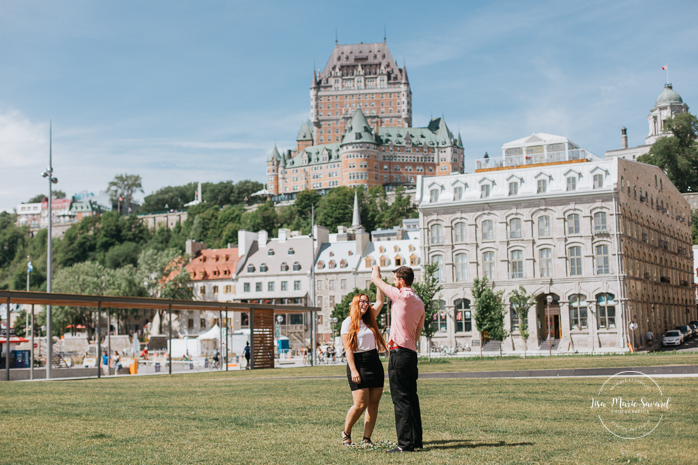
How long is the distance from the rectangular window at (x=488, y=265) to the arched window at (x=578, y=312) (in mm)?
7442

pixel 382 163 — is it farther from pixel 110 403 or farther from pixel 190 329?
pixel 110 403

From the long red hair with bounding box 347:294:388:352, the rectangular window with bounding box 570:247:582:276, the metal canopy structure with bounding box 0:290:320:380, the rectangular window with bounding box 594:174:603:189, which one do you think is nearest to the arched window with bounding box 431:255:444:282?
Answer: the rectangular window with bounding box 570:247:582:276

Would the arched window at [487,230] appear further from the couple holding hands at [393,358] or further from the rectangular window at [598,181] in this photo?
the couple holding hands at [393,358]

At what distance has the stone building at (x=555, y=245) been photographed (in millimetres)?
63000

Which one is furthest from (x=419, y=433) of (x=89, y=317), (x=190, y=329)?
(x=190, y=329)

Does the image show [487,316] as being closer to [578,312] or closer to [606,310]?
[578,312]

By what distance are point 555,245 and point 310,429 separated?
5698cm

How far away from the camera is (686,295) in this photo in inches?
3366

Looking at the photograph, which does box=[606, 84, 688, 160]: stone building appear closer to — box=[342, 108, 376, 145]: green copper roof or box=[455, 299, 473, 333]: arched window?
box=[342, 108, 376, 145]: green copper roof

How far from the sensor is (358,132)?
18275 cm

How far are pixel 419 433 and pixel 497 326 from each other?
44.6 metres

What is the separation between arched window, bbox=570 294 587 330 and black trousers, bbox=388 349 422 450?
→ 57.1 metres

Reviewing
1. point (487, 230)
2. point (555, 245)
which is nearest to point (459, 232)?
point (487, 230)

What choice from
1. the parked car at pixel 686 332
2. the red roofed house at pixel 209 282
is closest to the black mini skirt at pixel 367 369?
the parked car at pixel 686 332
